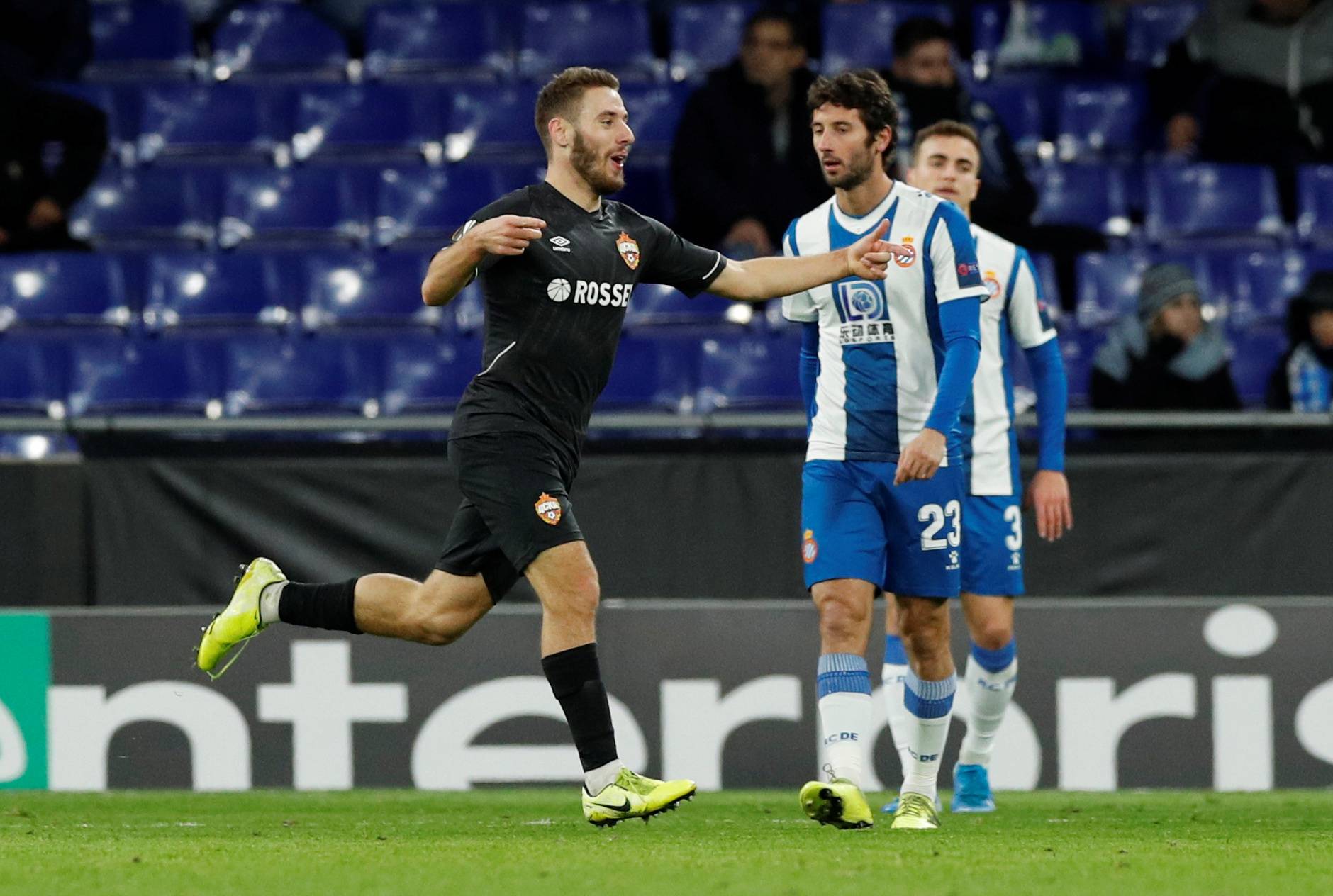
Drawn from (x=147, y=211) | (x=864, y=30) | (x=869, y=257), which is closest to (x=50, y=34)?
(x=147, y=211)

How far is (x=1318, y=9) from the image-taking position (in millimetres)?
12734

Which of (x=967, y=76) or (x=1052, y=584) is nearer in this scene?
(x=1052, y=584)

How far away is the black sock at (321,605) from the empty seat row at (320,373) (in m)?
4.04

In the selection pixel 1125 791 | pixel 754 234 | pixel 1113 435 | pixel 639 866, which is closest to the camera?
pixel 639 866

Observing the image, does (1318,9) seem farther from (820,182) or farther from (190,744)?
(190,744)

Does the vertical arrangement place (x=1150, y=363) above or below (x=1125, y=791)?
above

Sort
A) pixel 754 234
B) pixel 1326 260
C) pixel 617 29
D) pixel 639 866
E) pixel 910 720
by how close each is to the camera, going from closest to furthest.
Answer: pixel 639 866, pixel 910 720, pixel 754 234, pixel 1326 260, pixel 617 29

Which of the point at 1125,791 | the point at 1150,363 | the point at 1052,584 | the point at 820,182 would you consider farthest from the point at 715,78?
the point at 1125,791

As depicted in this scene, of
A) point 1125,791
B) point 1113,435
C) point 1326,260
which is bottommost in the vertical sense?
point 1125,791

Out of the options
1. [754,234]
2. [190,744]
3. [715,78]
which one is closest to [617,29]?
[715,78]

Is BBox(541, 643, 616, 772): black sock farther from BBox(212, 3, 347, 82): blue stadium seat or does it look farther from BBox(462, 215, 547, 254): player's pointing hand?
BBox(212, 3, 347, 82): blue stadium seat

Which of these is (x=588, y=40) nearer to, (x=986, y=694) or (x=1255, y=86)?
(x=1255, y=86)

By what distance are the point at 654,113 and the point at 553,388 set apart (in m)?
6.59

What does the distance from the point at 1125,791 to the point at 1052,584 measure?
93 cm
